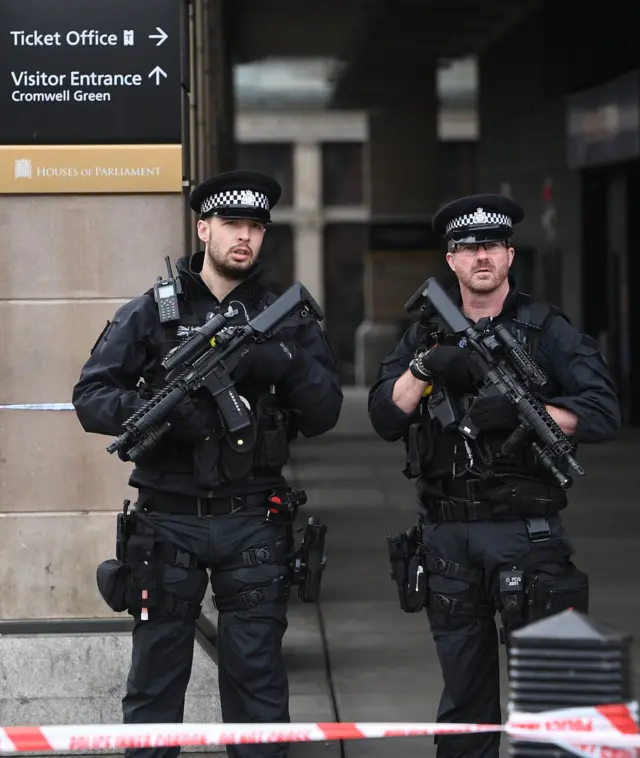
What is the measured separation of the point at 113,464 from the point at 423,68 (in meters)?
19.2

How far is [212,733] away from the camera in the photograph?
12.9ft

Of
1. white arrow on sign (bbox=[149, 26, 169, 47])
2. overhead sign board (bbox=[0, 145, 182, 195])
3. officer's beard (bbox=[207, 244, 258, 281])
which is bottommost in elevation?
officer's beard (bbox=[207, 244, 258, 281])

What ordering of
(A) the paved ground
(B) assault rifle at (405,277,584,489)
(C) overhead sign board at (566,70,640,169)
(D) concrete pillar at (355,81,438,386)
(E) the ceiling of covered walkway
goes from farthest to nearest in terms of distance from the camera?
(D) concrete pillar at (355,81,438,386), (E) the ceiling of covered walkway, (C) overhead sign board at (566,70,640,169), (A) the paved ground, (B) assault rifle at (405,277,584,489)

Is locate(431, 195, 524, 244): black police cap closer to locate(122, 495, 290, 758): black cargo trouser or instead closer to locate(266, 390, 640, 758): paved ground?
locate(122, 495, 290, 758): black cargo trouser

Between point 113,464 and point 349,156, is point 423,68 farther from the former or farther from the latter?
point 113,464

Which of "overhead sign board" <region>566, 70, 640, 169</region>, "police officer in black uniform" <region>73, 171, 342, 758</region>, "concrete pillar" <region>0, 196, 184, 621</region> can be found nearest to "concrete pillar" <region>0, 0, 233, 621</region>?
"concrete pillar" <region>0, 196, 184, 621</region>

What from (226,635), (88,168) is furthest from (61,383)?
(226,635)

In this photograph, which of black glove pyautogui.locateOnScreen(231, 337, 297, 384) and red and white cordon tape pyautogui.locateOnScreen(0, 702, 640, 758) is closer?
red and white cordon tape pyautogui.locateOnScreen(0, 702, 640, 758)

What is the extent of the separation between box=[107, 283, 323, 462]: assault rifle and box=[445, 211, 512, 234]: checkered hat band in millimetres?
563

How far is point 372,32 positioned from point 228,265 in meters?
15.6

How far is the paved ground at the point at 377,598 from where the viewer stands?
6.68 m

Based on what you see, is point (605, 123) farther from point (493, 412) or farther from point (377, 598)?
point (493, 412)

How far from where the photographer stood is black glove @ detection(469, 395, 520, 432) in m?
4.84

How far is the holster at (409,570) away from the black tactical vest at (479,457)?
16cm
